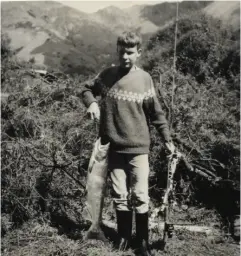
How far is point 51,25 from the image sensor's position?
13.9m

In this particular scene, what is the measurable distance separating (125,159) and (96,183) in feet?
1.12

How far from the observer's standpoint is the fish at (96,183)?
10.8 feet

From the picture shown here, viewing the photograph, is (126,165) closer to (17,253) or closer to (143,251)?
(143,251)

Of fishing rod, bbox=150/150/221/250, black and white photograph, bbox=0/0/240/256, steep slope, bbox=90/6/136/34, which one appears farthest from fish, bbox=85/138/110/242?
steep slope, bbox=90/6/136/34

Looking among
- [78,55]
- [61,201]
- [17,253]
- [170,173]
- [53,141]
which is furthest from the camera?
[78,55]

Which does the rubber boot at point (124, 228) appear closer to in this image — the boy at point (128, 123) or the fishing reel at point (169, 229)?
the boy at point (128, 123)

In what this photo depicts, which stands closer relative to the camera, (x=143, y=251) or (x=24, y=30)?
(x=143, y=251)

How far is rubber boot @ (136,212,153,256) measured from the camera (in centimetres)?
343

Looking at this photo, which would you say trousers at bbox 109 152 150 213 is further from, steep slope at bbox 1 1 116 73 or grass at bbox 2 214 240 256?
steep slope at bbox 1 1 116 73

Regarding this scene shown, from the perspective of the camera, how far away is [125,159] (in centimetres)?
342

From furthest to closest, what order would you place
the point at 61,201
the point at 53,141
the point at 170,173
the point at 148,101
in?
the point at 53,141
the point at 61,201
the point at 170,173
the point at 148,101

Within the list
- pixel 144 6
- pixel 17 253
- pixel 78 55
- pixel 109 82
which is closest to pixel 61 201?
pixel 17 253

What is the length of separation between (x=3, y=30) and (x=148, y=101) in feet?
35.9

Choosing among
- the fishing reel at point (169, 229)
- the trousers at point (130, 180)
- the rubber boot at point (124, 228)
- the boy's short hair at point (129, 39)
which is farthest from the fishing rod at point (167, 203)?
the boy's short hair at point (129, 39)
